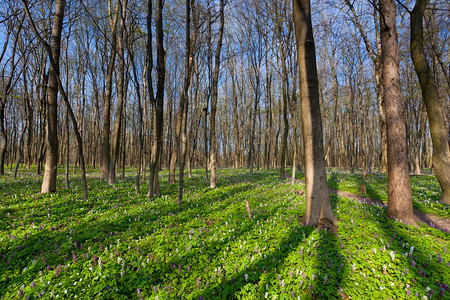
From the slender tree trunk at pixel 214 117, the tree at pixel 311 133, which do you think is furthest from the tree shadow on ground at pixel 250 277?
the slender tree trunk at pixel 214 117

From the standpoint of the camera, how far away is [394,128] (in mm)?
5465

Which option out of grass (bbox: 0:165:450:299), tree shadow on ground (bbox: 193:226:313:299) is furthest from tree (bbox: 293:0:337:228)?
tree shadow on ground (bbox: 193:226:313:299)

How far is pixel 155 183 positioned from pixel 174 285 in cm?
642

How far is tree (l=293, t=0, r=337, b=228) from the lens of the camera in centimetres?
478

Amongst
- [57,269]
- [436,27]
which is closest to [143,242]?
[57,269]

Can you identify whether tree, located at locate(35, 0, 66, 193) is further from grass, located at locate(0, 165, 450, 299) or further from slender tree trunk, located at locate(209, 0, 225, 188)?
slender tree trunk, located at locate(209, 0, 225, 188)

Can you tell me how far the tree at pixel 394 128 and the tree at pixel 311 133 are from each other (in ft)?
7.31

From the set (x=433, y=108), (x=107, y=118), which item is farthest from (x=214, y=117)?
(x=433, y=108)

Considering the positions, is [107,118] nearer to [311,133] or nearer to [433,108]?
[311,133]

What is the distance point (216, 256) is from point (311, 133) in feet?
11.8

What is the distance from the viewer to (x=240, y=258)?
388 centimetres

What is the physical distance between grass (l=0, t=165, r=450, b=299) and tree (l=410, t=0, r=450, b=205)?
3.34 meters

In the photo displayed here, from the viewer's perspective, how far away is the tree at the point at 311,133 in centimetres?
478

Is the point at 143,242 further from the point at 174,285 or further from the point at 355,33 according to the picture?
the point at 355,33
